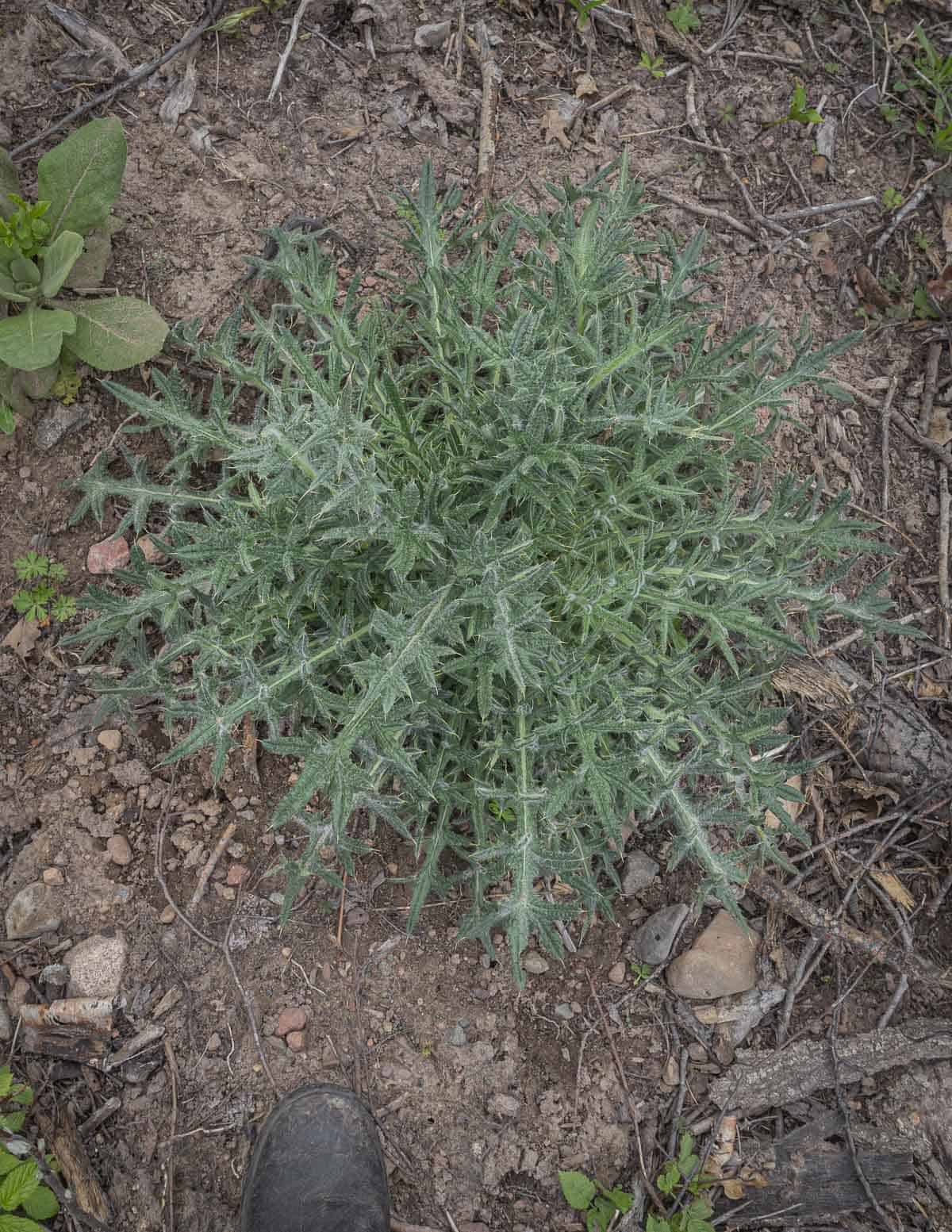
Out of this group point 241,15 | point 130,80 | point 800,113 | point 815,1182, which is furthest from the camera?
point 800,113

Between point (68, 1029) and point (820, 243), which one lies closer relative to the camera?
point (68, 1029)

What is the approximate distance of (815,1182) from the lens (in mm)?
2611

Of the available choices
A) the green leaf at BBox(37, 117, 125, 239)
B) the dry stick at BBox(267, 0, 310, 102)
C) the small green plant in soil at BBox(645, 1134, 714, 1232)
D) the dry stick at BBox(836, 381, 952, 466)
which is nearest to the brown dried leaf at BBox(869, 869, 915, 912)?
the small green plant in soil at BBox(645, 1134, 714, 1232)

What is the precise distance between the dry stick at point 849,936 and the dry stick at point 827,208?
264 centimetres

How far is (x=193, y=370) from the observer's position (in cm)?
294

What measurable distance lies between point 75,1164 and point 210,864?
0.89m

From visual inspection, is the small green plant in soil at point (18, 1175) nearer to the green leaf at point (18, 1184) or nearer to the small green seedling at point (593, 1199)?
the green leaf at point (18, 1184)

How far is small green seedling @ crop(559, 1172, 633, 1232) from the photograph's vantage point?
251cm

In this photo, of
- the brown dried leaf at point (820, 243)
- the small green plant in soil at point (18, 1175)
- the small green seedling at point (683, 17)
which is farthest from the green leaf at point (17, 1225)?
the small green seedling at point (683, 17)

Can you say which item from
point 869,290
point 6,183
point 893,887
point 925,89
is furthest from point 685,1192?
point 925,89

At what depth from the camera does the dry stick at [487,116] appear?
10.7 feet

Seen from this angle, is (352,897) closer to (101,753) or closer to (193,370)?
(101,753)

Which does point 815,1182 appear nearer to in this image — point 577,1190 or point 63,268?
point 577,1190

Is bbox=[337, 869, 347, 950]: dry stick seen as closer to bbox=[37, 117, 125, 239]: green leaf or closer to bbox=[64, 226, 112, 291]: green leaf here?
bbox=[64, 226, 112, 291]: green leaf
